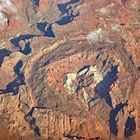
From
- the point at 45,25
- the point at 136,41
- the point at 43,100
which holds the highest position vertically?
the point at 45,25

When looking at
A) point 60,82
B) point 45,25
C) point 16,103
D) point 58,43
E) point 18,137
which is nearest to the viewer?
point 18,137

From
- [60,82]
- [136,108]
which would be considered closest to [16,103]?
[60,82]

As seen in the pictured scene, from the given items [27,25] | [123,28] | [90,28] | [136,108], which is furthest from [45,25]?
[136,108]

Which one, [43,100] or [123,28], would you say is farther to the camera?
[123,28]

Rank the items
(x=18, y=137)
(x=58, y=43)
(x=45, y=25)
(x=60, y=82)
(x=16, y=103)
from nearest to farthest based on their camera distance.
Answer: (x=18, y=137) < (x=16, y=103) < (x=60, y=82) < (x=58, y=43) < (x=45, y=25)

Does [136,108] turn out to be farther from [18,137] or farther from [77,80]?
[18,137]

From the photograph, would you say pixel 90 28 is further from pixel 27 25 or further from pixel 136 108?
pixel 136 108

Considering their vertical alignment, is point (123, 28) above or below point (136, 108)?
above
